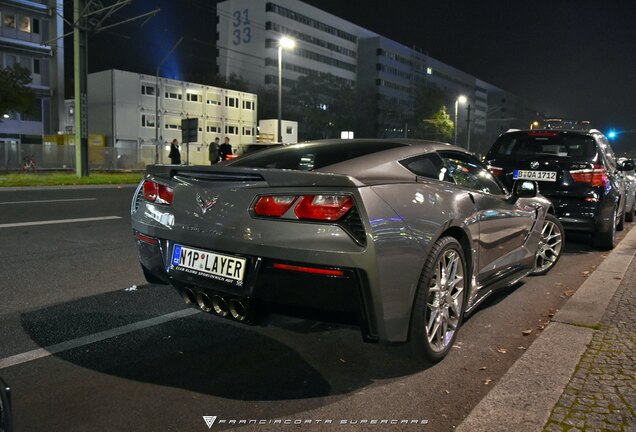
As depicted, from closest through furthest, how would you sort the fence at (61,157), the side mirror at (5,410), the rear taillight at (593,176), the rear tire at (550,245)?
the side mirror at (5,410) < the rear tire at (550,245) < the rear taillight at (593,176) < the fence at (61,157)

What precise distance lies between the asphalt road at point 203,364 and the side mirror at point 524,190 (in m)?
0.96

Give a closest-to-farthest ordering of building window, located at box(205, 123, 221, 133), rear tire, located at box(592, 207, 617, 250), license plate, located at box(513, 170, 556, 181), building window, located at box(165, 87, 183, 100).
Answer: license plate, located at box(513, 170, 556, 181)
rear tire, located at box(592, 207, 617, 250)
building window, located at box(165, 87, 183, 100)
building window, located at box(205, 123, 221, 133)

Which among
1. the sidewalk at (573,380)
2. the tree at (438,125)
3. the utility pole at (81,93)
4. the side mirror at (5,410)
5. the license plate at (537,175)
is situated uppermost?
the tree at (438,125)

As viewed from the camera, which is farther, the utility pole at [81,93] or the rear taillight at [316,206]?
the utility pole at [81,93]

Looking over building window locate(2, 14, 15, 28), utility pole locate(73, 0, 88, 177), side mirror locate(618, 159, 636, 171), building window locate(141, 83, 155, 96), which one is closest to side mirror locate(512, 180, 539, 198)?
side mirror locate(618, 159, 636, 171)

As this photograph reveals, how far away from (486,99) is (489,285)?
149 meters

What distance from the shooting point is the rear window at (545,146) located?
720cm

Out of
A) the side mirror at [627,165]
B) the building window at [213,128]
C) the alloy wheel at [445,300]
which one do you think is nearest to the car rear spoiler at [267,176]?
the alloy wheel at [445,300]

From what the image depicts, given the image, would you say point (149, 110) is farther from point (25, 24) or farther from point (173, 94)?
point (25, 24)

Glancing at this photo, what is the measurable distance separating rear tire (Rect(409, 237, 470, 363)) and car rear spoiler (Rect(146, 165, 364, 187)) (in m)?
0.73

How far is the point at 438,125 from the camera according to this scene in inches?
2936

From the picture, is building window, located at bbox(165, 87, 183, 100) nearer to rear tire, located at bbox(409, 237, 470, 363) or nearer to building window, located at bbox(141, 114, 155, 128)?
building window, located at bbox(141, 114, 155, 128)

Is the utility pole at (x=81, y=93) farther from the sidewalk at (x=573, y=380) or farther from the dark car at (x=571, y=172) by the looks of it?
the sidewalk at (x=573, y=380)

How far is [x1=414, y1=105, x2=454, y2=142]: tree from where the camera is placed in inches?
2908
